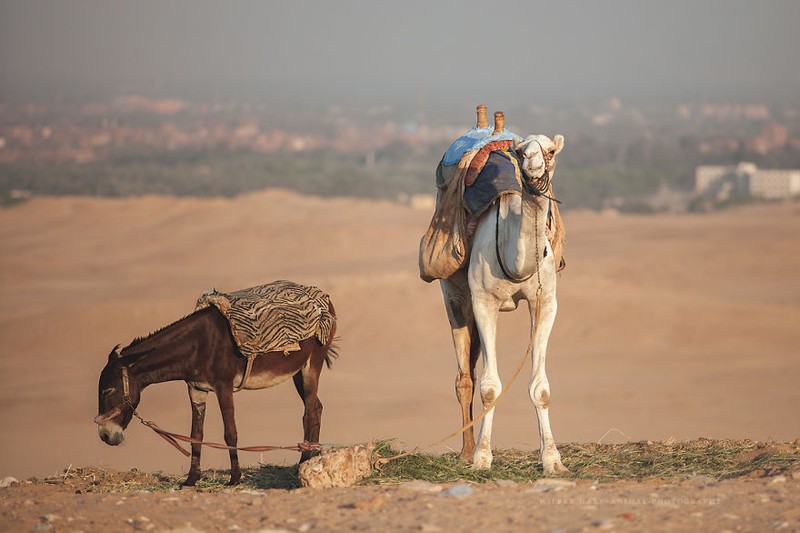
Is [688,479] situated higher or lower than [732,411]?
higher

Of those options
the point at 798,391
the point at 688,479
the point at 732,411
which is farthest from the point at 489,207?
the point at 798,391

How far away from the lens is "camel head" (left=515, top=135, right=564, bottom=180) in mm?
8273

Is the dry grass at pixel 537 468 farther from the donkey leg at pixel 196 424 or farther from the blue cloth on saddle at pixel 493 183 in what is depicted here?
the blue cloth on saddle at pixel 493 183

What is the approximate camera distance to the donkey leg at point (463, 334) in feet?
33.4

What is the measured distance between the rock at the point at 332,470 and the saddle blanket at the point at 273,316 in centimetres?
90

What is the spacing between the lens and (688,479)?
8828 millimetres

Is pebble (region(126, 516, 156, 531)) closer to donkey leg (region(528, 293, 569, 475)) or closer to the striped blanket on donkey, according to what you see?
the striped blanket on donkey

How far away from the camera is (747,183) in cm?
6806

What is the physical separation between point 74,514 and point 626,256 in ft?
91.6

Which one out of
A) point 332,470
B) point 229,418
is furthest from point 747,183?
point 332,470

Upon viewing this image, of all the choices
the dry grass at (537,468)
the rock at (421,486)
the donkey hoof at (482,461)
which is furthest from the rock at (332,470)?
the donkey hoof at (482,461)

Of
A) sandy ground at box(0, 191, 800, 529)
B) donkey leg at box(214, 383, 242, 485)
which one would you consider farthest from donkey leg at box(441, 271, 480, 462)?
donkey leg at box(214, 383, 242, 485)

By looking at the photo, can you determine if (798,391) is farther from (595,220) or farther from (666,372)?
(595,220)

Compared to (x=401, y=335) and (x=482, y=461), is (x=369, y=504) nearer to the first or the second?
(x=482, y=461)
